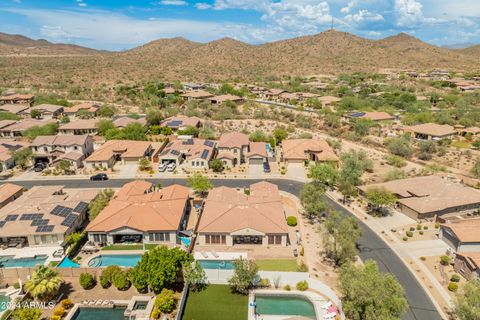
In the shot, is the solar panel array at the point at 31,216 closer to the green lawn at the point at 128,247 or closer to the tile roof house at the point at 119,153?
the green lawn at the point at 128,247

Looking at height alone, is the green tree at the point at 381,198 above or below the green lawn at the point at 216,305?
above

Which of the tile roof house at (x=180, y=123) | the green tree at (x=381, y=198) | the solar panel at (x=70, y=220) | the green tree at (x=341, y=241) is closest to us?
the green tree at (x=341, y=241)

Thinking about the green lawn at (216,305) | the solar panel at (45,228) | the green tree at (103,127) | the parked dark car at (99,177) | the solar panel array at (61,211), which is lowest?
the green lawn at (216,305)

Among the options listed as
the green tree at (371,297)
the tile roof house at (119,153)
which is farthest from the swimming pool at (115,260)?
the tile roof house at (119,153)

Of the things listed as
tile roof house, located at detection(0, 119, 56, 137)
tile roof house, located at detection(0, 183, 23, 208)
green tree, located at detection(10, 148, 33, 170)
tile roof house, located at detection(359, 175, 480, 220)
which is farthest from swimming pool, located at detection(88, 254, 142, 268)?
tile roof house, located at detection(0, 119, 56, 137)

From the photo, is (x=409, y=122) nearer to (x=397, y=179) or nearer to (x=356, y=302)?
(x=397, y=179)

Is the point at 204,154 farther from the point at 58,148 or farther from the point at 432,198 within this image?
the point at 432,198
